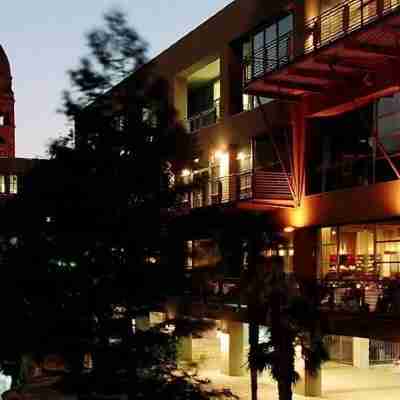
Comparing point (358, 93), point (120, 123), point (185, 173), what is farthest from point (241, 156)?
point (358, 93)

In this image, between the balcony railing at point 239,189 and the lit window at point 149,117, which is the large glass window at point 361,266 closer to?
the balcony railing at point 239,189

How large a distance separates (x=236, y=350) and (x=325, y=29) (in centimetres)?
1523

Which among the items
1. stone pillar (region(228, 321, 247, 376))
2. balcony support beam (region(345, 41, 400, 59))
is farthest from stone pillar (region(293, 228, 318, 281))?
balcony support beam (region(345, 41, 400, 59))

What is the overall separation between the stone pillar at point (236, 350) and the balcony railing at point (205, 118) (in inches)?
355

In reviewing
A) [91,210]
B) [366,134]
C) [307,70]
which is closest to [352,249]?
[366,134]

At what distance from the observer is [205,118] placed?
37.9m

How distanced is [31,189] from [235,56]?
11637 mm

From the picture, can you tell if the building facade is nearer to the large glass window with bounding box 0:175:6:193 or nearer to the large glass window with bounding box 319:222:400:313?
the large glass window with bounding box 319:222:400:313

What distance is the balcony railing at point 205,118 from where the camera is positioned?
121 feet

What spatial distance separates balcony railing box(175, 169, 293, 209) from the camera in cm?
2736

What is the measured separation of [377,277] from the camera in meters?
25.0

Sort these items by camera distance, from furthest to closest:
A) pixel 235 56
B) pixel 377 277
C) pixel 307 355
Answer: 1. pixel 235 56
2. pixel 377 277
3. pixel 307 355

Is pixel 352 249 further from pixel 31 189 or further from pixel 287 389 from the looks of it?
pixel 31 189

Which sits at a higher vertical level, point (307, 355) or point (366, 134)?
point (366, 134)
